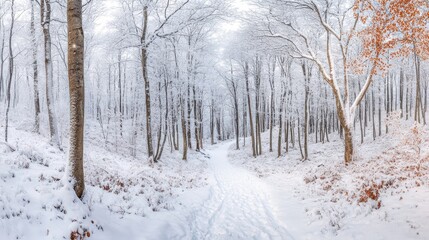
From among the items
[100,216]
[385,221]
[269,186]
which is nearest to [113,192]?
[100,216]

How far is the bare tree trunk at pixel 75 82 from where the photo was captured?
18.2ft

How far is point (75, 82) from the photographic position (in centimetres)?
555

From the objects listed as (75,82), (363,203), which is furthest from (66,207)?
(363,203)

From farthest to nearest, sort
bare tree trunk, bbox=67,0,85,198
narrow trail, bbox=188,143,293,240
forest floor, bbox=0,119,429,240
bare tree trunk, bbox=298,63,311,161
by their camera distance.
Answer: bare tree trunk, bbox=298,63,311,161 → narrow trail, bbox=188,143,293,240 → bare tree trunk, bbox=67,0,85,198 → forest floor, bbox=0,119,429,240

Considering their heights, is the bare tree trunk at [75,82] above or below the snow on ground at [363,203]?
above

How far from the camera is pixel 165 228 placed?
6488 mm

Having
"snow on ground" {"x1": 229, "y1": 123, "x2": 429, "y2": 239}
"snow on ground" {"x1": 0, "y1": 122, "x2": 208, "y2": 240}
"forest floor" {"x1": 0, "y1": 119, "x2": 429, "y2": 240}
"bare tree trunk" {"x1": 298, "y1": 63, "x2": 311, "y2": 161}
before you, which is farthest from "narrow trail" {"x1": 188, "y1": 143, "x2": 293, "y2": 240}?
"bare tree trunk" {"x1": 298, "y1": 63, "x2": 311, "y2": 161}

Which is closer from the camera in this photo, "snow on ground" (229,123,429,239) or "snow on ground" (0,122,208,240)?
"snow on ground" (0,122,208,240)

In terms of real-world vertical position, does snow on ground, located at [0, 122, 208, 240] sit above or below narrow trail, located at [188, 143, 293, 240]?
above

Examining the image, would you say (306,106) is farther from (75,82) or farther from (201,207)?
(75,82)

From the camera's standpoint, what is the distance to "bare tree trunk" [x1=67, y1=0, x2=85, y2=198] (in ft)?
18.2

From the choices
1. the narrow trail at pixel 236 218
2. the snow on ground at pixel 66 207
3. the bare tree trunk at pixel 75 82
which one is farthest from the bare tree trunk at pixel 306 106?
the bare tree trunk at pixel 75 82

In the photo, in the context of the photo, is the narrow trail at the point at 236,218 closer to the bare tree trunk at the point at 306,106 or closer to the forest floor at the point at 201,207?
the forest floor at the point at 201,207

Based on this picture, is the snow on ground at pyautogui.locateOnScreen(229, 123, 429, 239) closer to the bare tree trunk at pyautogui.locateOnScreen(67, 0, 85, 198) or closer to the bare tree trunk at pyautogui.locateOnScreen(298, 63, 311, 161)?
the bare tree trunk at pyautogui.locateOnScreen(67, 0, 85, 198)
